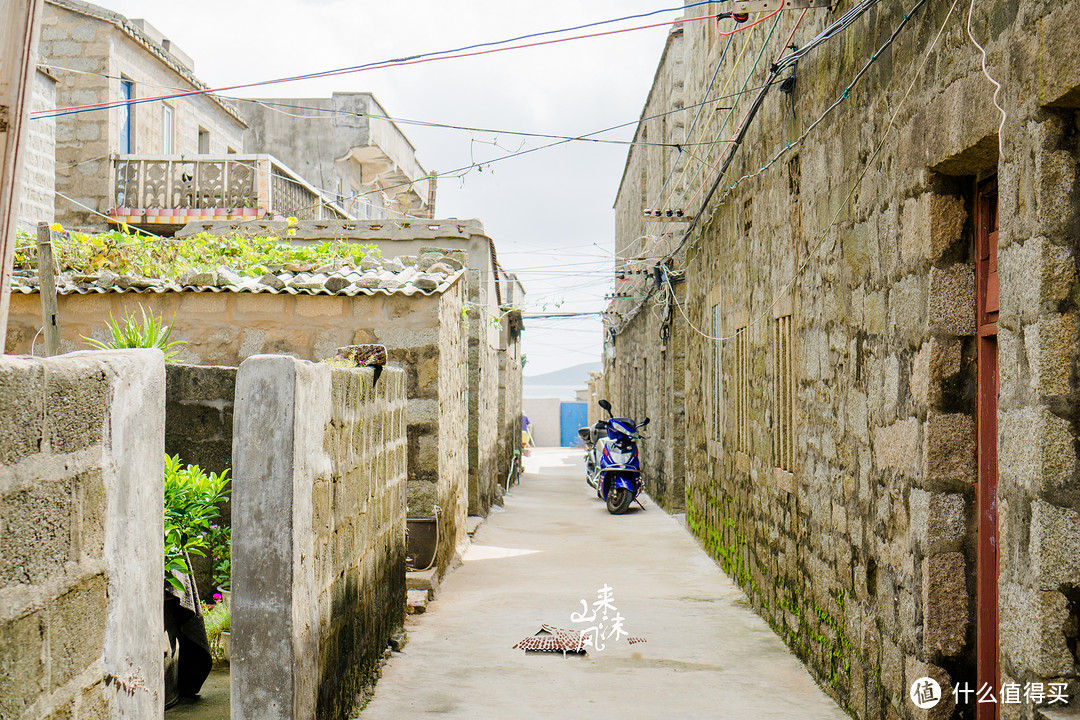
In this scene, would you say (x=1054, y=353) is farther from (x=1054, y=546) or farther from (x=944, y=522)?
(x=944, y=522)

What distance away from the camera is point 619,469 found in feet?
43.3

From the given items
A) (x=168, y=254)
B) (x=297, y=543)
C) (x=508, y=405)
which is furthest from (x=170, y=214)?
(x=297, y=543)

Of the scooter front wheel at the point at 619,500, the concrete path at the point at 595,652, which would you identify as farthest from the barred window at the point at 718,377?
the scooter front wheel at the point at 619,500

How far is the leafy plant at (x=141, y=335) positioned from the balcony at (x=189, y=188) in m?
9.60

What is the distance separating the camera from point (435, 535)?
288 inches

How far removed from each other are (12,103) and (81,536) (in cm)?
104

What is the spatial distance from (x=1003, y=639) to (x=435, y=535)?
502cm

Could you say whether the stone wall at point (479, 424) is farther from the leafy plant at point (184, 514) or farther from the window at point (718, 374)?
the leafy plant at point (184, 514)

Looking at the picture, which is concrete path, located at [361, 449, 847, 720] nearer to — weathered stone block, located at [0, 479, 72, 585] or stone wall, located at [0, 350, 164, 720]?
Answer: stone wall, located at [0, 350, 164, 720]

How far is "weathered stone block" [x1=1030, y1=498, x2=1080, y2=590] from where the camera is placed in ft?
8.29

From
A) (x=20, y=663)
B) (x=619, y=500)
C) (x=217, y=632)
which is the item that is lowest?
(x=619, y=500)

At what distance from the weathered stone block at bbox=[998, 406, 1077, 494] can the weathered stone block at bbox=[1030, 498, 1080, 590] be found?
6cm

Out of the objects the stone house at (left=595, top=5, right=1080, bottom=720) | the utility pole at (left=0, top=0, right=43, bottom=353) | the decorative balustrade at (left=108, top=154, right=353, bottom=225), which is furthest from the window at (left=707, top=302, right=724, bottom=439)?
the decorative balustrade at (left=108, top=154, right=353, bottom=225)

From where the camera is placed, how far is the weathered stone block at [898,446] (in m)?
3.76
